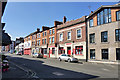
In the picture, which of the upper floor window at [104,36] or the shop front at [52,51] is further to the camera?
the shop front at [52,51]

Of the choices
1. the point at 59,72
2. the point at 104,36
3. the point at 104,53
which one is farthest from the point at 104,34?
the point at 59,72

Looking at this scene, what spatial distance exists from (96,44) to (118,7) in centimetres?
758

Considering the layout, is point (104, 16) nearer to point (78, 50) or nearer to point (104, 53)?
point (104, 53)

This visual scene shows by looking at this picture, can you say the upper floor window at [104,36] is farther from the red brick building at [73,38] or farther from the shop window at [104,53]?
the red brick building at [73,38]

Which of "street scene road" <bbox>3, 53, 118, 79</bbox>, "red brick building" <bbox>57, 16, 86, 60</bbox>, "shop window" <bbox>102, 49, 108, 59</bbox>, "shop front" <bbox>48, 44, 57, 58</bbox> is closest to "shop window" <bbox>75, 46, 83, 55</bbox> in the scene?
"red brick building" <bbox>57, 16, 86, 60</bbox>

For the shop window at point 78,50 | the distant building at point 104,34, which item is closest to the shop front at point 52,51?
the shop window at point 78,50

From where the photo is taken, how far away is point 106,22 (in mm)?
21672

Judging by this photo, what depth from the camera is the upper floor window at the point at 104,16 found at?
70.4 ft

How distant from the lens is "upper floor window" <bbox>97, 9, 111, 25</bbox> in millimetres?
21459

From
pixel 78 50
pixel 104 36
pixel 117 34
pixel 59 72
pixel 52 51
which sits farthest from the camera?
pixel 52 51

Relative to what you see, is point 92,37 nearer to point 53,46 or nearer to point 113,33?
point 113,33

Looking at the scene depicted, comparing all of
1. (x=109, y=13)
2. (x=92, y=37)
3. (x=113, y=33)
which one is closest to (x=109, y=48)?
(x=113, y=33)

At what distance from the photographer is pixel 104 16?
22125 millimetres

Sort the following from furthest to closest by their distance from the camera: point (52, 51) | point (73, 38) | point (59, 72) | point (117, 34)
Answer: point (52, 51) → point (73, 38) → point (117, 34) → point (59, 72)
